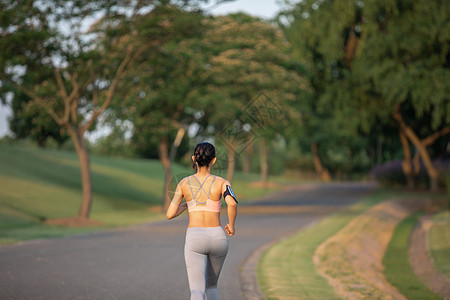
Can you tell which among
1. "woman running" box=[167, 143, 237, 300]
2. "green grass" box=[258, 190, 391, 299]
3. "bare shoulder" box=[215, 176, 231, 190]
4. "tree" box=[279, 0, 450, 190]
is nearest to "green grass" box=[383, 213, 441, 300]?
"green grass" box=[258, 190, 391, 299]

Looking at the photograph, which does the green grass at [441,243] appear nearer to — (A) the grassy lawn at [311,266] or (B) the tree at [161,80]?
(A) the grassy lawn at [311,266]

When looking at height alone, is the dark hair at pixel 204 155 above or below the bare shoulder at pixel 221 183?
above

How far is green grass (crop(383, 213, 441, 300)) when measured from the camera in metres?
10.1

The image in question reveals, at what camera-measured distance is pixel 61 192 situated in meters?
32.8

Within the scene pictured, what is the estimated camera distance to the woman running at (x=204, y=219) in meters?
5.12

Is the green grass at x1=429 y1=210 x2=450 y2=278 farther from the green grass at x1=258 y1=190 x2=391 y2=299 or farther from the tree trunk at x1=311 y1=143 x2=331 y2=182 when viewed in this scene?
the tree trunk at x1=311 y1=143 x2=331 y2=182

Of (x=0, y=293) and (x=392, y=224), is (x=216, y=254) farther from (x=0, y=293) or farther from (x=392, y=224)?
(x=392, y=224)

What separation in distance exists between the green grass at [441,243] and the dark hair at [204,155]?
726 centimetres

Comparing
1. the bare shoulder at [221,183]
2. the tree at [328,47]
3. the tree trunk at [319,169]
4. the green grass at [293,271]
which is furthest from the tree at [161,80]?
the tree trunk at [319,169]

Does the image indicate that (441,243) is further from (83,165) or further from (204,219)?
(83,165)

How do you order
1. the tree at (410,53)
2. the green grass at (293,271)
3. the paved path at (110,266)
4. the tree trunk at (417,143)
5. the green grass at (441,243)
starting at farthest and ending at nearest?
the tree trunk at (417,143), the tree at (410,53), the green grass at (441,243), the green grass at (293,271), the paved path at (110,266)

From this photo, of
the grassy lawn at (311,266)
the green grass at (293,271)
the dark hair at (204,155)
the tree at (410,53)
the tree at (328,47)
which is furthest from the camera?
the tree at (328,47)

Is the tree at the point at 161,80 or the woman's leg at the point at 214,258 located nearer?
the woman's leg at the point at 214,258

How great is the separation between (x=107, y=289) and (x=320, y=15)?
83.4 ft
